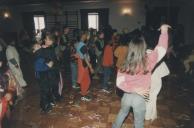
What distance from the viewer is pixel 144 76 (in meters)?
3.31

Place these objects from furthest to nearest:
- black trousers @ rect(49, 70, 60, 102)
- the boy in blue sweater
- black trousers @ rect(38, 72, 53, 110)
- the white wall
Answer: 1. the white wall
2. black trousers @ rect(49, 70, 60, 102)
3. black trousers @ rect(38, 72, 53, 110)
4. the boy in blue sweater

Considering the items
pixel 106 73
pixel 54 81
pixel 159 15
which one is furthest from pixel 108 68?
pixel 159 15

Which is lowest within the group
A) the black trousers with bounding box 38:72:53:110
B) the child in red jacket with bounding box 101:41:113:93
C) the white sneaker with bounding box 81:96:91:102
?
the white sneaker with bounding box 81:96:91:102

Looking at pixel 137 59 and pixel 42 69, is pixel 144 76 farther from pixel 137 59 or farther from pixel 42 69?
pixel 42 69

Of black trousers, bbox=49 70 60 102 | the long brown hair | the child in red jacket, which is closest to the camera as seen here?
the long brown hair

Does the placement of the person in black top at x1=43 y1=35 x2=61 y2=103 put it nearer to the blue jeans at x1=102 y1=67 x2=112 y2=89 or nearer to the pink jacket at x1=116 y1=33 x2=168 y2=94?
the blue jeans at x1=102 y1=67 x2=112 y2=89

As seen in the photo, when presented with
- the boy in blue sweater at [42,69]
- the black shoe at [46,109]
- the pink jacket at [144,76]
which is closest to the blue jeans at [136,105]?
the pink jacket at [144,76]

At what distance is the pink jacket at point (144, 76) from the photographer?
3.30m

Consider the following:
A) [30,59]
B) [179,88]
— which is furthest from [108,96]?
[30,59]

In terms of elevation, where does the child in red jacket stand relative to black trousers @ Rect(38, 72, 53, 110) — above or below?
above

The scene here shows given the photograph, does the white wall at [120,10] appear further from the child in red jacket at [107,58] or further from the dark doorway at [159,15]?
the child in red jacket at [107,58]

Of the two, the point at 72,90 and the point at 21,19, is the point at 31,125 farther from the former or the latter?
the point at 21,19

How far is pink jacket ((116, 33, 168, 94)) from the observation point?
3303mm

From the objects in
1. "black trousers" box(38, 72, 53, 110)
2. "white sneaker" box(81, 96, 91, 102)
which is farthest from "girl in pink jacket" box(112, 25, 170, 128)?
"white sneaker" box(81, 96, 91, 102)
